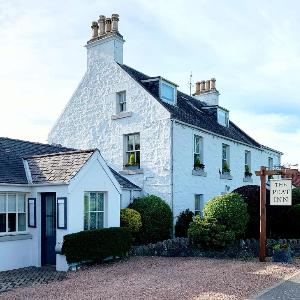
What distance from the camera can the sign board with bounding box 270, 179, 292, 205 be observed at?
16.0 m

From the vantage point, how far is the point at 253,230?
2058cm

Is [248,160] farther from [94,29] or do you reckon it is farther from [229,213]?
[94,29]

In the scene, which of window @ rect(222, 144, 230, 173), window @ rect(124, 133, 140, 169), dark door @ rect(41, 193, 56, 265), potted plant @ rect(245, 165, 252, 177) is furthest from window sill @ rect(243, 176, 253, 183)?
dark door @ rect(41, 193, 56, 265)

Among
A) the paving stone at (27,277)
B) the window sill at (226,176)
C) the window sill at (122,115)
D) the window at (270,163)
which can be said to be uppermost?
the window sill at (122,115)

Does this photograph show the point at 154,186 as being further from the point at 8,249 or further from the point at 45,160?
the point at 8,249

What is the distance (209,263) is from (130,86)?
10794 mm

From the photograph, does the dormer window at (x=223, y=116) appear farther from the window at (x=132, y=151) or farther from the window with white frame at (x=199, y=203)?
→ the window at (x=132, y=151)

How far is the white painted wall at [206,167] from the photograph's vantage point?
70.9ft

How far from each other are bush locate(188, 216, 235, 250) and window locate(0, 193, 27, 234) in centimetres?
687

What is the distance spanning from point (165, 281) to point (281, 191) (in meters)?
6.52

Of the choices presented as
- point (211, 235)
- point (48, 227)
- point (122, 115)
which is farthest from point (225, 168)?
point (48, 227)

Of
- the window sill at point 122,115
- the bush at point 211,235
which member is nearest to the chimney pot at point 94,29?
the window sill at point 122,115

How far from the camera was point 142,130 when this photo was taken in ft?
72.6

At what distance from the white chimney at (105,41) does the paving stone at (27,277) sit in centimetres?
1247
